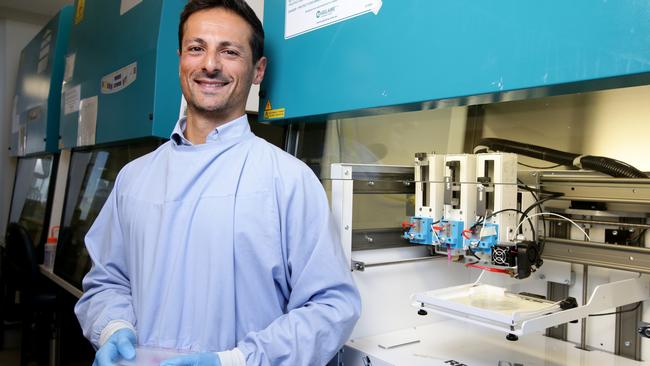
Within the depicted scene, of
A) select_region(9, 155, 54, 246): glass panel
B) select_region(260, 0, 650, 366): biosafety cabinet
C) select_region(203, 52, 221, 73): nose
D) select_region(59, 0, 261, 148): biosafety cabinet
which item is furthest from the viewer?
select_region(9, 155, 54, 246): glass panel

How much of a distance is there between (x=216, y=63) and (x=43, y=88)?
2608 mm

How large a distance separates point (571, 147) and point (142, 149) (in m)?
1.75

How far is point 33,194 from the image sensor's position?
3.58m

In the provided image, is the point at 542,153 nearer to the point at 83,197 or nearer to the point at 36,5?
the point at 83,197

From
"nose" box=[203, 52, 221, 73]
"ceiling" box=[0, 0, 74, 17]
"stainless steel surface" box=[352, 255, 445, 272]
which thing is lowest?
"stainless steel surface" box=[352, 255, 445, 272]

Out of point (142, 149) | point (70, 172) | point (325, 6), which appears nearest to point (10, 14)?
point (70, 172)

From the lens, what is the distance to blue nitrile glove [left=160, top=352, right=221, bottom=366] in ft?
3.10

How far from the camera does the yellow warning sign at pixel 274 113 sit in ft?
4.67

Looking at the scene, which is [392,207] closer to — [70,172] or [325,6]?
[325,6]

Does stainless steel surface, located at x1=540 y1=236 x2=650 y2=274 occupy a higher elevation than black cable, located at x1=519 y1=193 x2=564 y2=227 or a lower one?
lower

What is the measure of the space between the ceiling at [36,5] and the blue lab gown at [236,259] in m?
3.34

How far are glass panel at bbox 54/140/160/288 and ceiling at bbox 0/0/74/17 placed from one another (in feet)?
5.49

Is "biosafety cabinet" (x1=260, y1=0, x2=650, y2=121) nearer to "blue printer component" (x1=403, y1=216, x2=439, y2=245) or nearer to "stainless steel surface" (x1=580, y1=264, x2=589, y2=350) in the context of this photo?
"blue printer component" (x1=403, y1=216, x2=439, y2=245)

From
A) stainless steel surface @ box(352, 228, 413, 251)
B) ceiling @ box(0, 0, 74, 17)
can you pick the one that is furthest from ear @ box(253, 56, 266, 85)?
ceiling @ box(0, 0, 74, 17)
